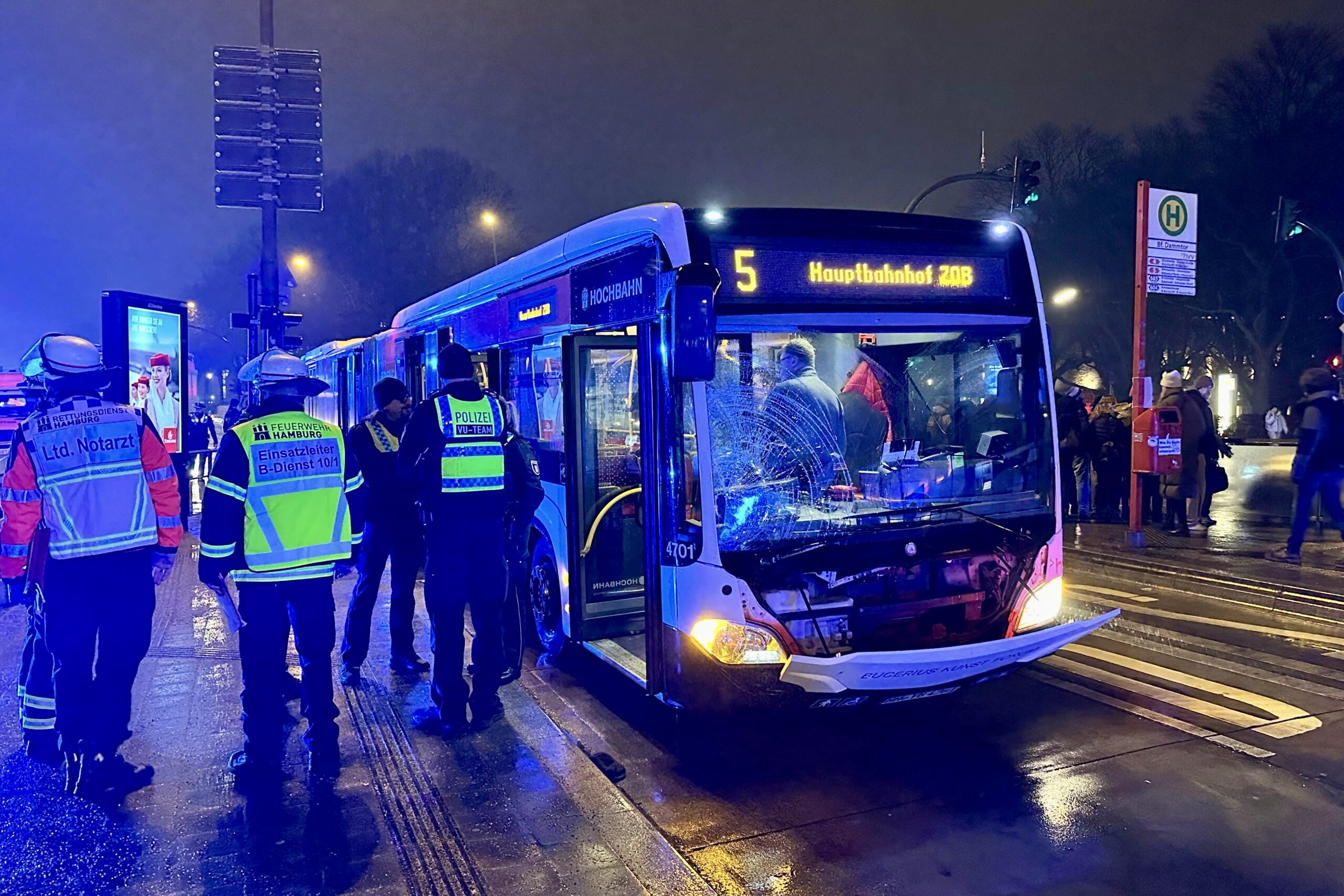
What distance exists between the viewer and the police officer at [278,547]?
4.76 metres

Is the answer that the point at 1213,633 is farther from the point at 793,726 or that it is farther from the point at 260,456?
the point at 260,456

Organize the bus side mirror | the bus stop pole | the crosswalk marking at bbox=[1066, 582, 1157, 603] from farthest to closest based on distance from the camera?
the bus stop pole
the crosswalk marking at bbox=[1066, 582, 1157, 603]
the bus side mirror

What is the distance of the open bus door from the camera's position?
6141 millimetres

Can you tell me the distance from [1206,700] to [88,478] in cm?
625

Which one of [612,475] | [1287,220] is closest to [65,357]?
[612,475]

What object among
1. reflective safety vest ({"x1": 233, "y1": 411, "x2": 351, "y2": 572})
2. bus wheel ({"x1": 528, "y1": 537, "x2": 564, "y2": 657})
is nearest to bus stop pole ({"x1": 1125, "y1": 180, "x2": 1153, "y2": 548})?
bus wheel ({"x1": 528, "y1": 537, "x2": 564, "y2": 657})

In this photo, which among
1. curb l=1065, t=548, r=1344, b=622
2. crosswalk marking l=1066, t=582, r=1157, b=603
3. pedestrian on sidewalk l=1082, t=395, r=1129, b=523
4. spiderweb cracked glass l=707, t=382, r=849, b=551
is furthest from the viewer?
pedestrian on sidewalk l=1082, t=395, r=1129, b=523

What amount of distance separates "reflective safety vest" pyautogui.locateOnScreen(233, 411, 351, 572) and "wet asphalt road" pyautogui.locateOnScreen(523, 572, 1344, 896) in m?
1.84

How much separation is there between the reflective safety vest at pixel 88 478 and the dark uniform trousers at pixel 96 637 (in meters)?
0.09

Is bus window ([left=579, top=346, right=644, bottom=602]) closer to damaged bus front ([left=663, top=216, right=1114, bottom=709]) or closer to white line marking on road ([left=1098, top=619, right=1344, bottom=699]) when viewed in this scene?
damaged bus front ([left=663, top=216, right=1114, bottom=709])

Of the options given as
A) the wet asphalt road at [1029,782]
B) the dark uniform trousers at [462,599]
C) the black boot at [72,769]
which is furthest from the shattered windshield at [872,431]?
the black boot at [72,769]

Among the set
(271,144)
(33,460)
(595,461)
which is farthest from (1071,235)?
(33,460)

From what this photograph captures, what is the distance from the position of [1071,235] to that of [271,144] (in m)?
36.0

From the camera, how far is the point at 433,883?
156 inches
